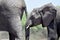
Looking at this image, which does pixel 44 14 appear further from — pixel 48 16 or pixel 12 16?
pixel 12 16

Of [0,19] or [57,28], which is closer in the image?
[0,19]

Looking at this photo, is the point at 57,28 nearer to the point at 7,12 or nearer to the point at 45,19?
the point at 45,19

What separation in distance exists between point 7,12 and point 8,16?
2.4 inches

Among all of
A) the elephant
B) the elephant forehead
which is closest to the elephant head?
the elephant

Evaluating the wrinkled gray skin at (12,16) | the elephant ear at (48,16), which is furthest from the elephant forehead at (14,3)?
the elephant ear at (48,16)

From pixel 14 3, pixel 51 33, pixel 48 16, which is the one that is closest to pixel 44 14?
pixel 48 16

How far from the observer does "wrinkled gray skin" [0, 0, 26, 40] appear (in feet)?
14.6

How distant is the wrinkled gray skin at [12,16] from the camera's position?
4.46 m

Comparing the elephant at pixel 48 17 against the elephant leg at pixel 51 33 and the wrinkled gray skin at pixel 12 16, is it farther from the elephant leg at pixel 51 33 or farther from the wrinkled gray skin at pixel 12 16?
the wrinkled gray skin at pixel 12 16

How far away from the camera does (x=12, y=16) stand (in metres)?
4.52

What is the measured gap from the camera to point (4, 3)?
4.48m

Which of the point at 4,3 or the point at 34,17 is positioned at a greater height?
the point at 4,3

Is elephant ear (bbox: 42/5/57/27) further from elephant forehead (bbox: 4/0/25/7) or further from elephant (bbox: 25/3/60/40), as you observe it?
elephant forehead (bbox: 4/0/25/7)

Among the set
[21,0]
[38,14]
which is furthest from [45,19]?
[21,0]
